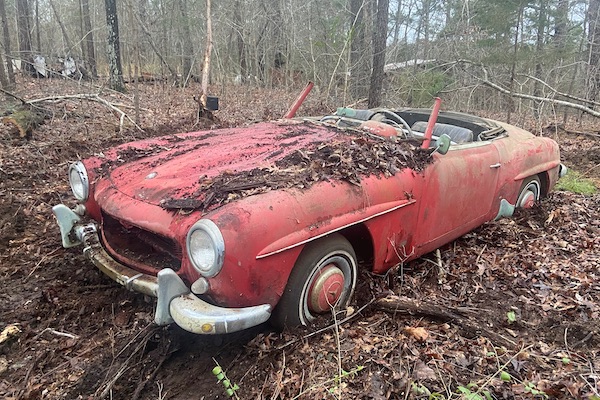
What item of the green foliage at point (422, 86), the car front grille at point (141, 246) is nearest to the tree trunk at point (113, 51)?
the green foliage at point (422, 86)

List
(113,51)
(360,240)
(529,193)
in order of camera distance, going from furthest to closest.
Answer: (113,51) < (529,193) < (360,240)

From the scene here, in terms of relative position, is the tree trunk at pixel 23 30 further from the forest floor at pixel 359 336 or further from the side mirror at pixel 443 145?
the side mirror at pixel 443 145

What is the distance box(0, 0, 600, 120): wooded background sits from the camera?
11203mm

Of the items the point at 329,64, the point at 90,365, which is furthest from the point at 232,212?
the point at 329,64

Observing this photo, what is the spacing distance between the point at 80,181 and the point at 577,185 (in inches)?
255

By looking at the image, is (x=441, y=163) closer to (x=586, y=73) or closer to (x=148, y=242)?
(x=148, y=242)

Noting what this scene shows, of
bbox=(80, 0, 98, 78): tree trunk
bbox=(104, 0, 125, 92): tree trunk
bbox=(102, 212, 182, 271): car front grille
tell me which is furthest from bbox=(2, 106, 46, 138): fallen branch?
bbox=(80, 0, 98, 78): tree trunk

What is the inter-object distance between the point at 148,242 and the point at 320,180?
3.78 ft

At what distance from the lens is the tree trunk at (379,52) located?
32.4 feet

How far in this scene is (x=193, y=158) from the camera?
316cm

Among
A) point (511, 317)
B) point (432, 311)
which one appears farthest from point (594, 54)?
point (432, 311)

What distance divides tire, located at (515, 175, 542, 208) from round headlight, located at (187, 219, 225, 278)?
3601 millimetres

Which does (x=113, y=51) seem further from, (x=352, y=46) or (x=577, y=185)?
(x=577, y=185)

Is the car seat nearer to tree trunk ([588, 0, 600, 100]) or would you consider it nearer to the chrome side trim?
the chrome side trim
